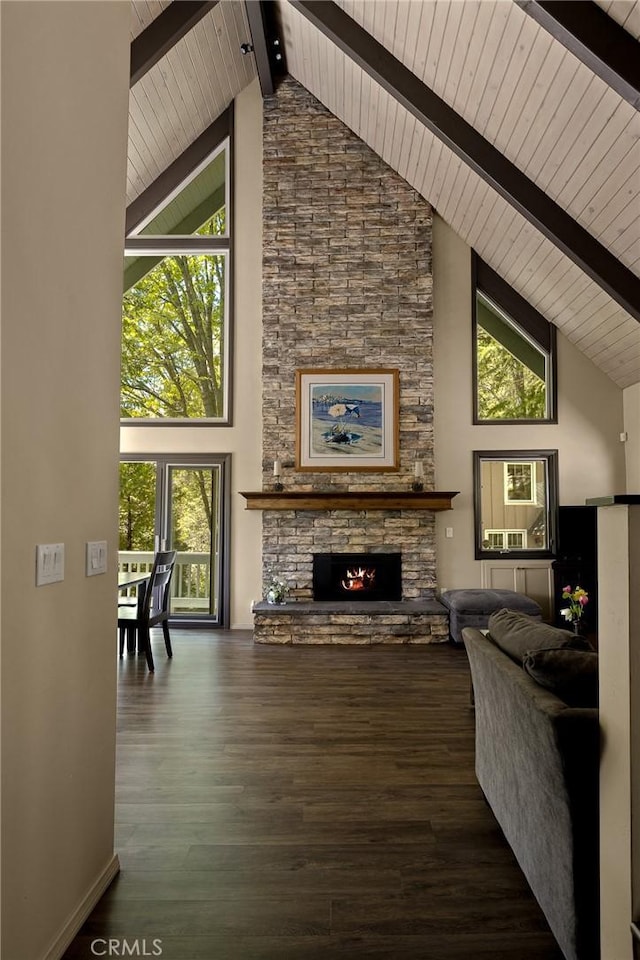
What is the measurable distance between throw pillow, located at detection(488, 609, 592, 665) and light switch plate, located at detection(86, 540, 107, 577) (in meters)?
1.49

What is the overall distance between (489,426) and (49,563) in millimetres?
6064

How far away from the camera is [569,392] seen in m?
7.07

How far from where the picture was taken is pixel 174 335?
23.8ft

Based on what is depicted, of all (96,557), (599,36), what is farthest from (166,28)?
(96,557)

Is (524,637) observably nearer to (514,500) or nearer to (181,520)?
(514,500)

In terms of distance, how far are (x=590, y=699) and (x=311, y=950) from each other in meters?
1.11

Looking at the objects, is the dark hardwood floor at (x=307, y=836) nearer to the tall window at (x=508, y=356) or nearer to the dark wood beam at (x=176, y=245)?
the tall window at (x=508, y=356)

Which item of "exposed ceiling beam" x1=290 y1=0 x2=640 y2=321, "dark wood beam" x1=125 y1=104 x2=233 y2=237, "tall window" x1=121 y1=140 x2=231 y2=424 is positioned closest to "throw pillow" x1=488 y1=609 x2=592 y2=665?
"exposed ceiling beam" x1=290 y1=0 x2=640 y2=321

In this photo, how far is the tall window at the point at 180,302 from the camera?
7.16m

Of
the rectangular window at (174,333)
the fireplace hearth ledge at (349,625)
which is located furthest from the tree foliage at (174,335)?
the fireplace hearth ledge at (349,625)

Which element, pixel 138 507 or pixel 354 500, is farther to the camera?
pixel 138 507

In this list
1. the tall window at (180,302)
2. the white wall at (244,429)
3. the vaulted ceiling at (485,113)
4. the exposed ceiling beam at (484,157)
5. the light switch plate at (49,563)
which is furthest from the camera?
the tall window at (180,302)

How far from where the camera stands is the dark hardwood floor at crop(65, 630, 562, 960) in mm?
1860

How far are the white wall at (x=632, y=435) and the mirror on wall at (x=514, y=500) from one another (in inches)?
31.0
